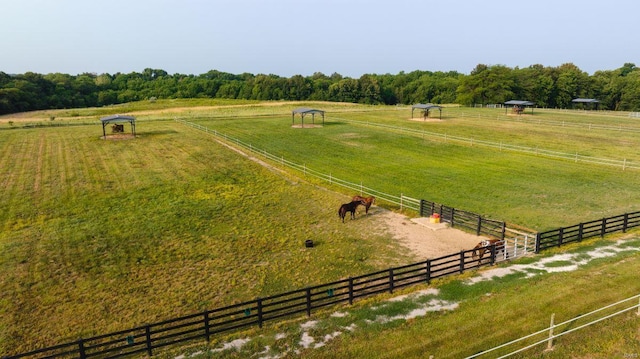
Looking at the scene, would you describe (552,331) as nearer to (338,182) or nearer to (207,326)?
(207,326)

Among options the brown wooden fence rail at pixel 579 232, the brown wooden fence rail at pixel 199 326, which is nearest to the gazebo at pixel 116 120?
the brown wooden fence rail at pixel 199 326

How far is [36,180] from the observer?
31203 mm

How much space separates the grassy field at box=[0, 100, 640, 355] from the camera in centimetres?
1548

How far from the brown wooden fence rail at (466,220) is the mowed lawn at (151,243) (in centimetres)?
376

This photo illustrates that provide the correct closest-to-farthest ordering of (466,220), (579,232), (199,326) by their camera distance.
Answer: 1. (199,326)
2. (579,232)
3. (466,220)

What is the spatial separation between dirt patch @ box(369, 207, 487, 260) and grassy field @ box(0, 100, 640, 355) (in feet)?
3.26

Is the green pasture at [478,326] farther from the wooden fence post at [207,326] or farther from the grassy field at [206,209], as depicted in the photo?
the grassy field at [206,209]

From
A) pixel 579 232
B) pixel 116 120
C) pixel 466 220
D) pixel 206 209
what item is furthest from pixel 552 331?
pixel 116 120

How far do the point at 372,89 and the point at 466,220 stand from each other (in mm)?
125390

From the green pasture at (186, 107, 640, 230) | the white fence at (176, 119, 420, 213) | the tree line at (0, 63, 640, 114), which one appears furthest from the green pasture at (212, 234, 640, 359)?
the tree line at (0, 63, 640, 114)

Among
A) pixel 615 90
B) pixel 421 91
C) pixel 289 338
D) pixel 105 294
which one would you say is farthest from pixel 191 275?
pixel 421 91

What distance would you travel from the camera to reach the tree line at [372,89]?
10412cm

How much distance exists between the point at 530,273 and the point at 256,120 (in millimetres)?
57853

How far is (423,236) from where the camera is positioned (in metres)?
20.7
